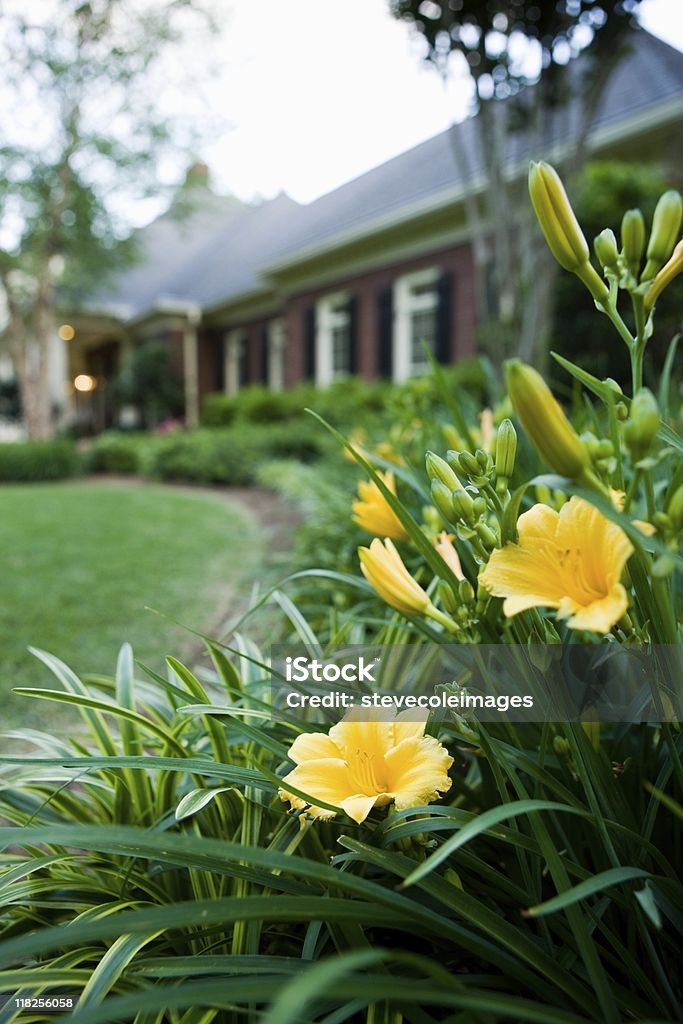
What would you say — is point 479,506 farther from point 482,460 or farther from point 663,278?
point 663,278

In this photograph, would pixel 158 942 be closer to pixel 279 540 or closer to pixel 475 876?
pixel 475 876

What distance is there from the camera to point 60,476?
9688 mm

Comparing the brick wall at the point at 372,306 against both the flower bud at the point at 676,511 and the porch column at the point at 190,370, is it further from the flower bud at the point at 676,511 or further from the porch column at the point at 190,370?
the flower bud at the point at 676,511

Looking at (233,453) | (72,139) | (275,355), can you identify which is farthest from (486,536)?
(72,139)

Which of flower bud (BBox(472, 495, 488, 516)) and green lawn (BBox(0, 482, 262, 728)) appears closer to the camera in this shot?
flower bud (BBox(472, 495, 488, 516))

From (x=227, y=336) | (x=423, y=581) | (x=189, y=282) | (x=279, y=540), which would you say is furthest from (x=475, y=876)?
(x=189, y=282)

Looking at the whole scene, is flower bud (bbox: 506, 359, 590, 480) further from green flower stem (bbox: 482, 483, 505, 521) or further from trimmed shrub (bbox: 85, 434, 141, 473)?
trimmed shrub (bbox: 85, 434, 141, 473)

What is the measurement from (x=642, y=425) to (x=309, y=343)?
36.2ft

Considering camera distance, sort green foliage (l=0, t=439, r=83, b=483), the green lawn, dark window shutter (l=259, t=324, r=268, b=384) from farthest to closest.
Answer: dark window shutter (l=259, t=324, r=268, b=384) → green foliage (l=0, t=439, r=83, b=483) → the green lawn

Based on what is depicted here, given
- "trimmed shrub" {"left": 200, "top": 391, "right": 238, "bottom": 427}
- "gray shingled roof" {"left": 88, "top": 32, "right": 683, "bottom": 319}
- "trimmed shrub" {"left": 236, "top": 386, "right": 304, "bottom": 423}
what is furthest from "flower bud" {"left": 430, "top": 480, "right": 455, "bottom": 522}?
"trimmed shrub" {"left": 200, "top": 391, "right": 238, "bottom": 427}


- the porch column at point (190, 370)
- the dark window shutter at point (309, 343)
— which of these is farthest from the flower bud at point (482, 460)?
the porch column at point (190, 370)

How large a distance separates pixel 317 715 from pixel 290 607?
0.16m

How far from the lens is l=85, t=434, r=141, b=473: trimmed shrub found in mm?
9734

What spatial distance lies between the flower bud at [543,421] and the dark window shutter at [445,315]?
833 cm
